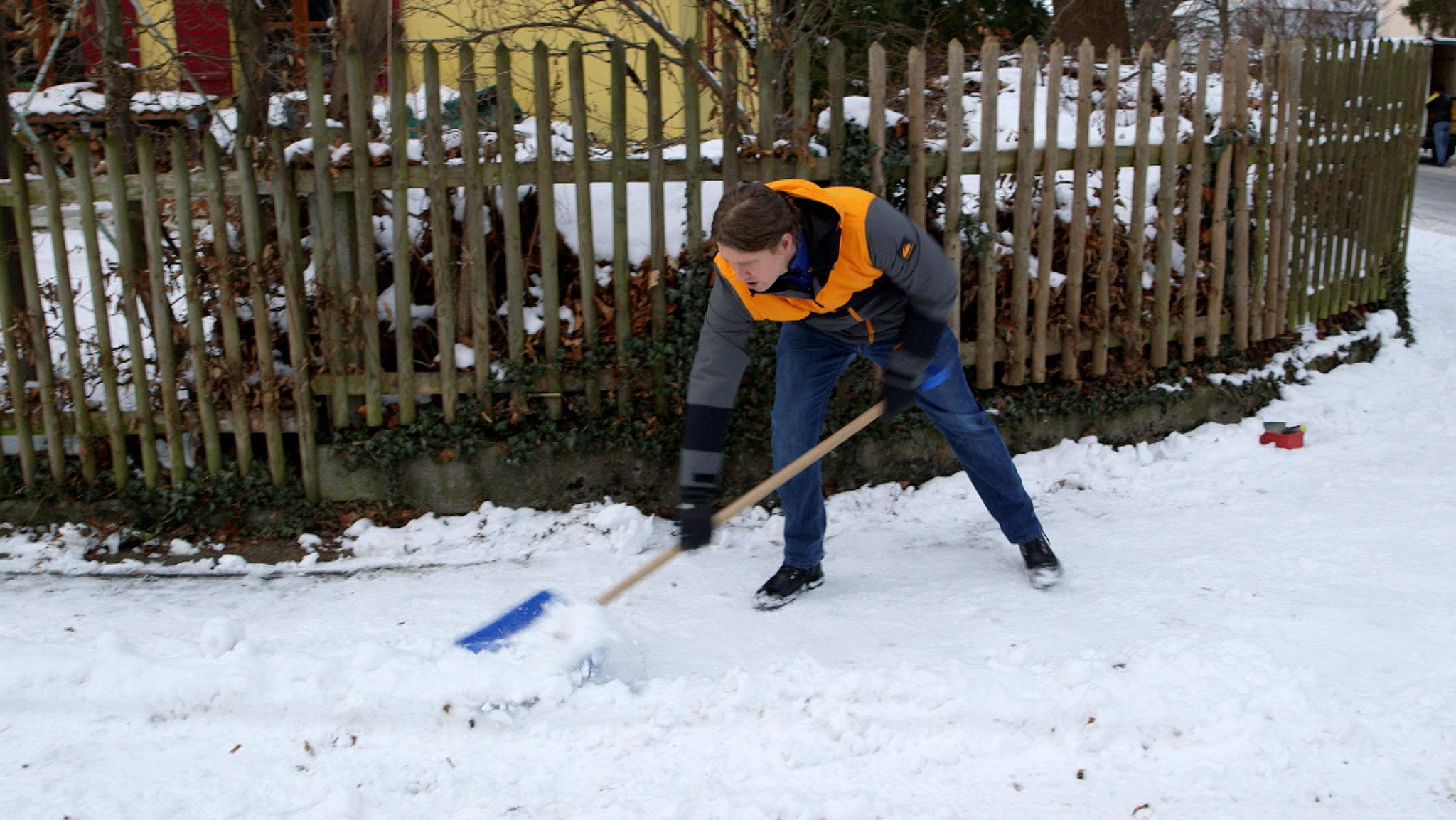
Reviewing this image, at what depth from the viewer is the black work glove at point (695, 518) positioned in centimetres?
334

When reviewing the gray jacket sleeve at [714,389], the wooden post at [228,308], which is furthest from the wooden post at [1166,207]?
the wooden post at [228,308]

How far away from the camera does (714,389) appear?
337cm

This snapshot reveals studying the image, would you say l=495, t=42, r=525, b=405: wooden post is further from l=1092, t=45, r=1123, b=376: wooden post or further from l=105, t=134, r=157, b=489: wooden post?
l=1092, t=45, r=1123, b=376: wooden post

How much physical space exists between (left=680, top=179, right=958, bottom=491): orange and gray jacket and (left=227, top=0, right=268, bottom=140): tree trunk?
289 centimetres

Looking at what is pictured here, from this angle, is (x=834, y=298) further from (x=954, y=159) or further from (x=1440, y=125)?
(x=1440, y=125)

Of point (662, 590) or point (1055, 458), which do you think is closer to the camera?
point (662, 590)

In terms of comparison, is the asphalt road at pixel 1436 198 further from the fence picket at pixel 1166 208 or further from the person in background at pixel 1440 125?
the fence picket at pixel 1166 208

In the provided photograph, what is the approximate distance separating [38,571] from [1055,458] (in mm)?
4198

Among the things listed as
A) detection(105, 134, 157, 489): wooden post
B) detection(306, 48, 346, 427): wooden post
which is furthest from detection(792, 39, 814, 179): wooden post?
detection(105, 134, 157, 489): wooden post

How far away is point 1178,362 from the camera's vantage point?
529 cm

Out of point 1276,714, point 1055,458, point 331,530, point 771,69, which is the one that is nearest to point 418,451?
point 331,530

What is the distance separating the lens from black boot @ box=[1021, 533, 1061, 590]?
12.5 feet

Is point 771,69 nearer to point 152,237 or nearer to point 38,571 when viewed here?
point 152,237

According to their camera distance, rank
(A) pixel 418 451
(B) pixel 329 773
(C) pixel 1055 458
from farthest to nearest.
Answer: (C) pixel 1055 458
(A) pixel 418 451
(B) pixel 329 773
